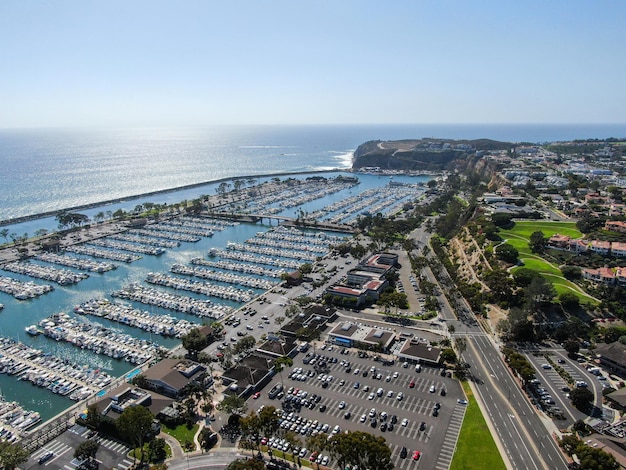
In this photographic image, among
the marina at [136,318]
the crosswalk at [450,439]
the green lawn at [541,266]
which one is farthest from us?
the green lawn at [541,266]

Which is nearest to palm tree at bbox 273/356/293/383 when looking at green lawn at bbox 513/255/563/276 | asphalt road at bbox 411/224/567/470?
asphalt road at bbox 411/224/567/470

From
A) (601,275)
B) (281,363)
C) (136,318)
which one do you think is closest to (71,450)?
(281,363)

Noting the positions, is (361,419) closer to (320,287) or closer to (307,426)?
(307,426)

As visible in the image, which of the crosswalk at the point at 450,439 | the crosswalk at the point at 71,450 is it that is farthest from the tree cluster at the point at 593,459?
the crosswalk at the point at 71,450

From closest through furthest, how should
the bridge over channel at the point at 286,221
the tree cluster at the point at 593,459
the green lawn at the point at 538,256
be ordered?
1. the tree cluster at the point at 593,459
2. the green lawn at the point at 538,256
3. the bridge over channel at the point at 286,221

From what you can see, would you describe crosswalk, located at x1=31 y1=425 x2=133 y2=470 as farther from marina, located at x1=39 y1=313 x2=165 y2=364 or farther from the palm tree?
the palm tree

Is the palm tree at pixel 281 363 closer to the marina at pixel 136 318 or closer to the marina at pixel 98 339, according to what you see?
the marina at pixel 98 339

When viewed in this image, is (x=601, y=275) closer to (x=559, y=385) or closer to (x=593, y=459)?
(x=559, y=385)
